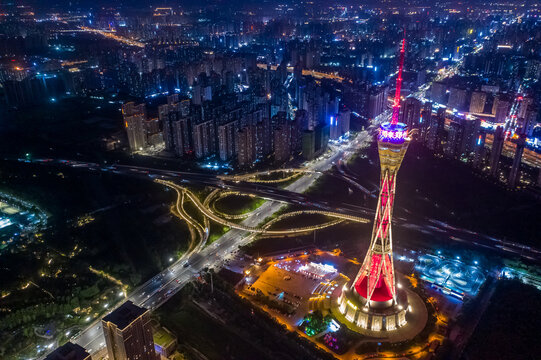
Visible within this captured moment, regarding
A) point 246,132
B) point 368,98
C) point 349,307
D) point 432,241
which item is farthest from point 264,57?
point 349,307

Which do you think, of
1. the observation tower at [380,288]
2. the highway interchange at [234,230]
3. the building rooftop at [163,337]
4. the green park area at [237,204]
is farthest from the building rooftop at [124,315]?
the green park area at [237,204]

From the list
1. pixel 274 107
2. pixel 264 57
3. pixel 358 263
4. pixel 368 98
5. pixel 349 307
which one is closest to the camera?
pixel 349 307

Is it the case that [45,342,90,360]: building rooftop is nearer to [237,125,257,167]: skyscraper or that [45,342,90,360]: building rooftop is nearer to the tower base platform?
the tower base platform

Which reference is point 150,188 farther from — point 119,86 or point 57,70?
point 57,70

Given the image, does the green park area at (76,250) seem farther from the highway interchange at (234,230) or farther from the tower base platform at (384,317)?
the tower base platform at (384,317)

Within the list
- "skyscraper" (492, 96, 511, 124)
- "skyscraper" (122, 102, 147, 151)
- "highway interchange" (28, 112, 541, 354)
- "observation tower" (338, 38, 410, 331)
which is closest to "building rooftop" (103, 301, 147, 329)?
"highway interchange" (28, 112, 541, 354)

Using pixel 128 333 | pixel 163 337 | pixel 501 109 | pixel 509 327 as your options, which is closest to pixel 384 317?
pixel 509 327
